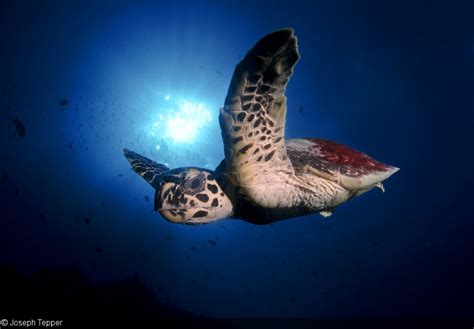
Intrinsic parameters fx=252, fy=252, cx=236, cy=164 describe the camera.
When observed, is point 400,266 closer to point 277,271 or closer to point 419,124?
point 277,271

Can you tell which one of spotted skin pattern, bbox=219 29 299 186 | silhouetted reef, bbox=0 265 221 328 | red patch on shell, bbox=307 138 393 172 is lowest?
silhouetted reef, bbox=0 265 221 328

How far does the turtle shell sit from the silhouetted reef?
462 inches

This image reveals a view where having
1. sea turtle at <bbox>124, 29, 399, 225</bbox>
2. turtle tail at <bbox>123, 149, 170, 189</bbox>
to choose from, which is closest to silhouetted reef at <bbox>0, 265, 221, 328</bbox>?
turtle tail at <bbox>123, 149, 170, 189</bbox>

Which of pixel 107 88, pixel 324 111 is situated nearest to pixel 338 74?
pixel 324 111

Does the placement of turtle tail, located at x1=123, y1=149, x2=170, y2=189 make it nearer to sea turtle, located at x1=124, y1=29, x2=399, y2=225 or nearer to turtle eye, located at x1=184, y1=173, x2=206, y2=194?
sea turtle, located at x1=124, y1=29, x2=399, y2=225

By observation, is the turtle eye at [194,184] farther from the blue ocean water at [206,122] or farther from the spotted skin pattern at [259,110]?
the blue ocean water at [206,122]

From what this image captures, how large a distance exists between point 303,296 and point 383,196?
767 inches

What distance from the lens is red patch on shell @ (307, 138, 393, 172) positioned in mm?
2871

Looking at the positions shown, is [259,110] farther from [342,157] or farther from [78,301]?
[78,301]

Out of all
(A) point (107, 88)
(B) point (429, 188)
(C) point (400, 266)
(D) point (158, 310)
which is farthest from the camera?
(C) point (400, 266)

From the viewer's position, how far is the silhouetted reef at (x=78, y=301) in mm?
10292

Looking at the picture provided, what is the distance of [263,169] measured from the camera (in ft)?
7.22

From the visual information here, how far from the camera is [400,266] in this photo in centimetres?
2928

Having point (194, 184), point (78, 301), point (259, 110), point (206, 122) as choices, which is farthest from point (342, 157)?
point (78, 301)
